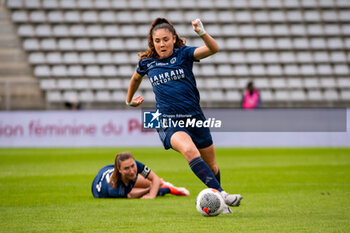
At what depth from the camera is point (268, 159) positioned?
48.7ft

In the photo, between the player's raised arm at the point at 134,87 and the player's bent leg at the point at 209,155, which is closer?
the player's bent leg at the point at 209,155

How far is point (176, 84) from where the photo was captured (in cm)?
617

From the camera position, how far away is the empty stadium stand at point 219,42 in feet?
84.7

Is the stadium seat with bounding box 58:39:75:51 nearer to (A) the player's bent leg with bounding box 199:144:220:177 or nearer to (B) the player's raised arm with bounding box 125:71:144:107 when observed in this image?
(B) the player's raised arm with bounding box 125:71:144:107

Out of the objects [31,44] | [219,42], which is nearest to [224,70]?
[219,42]

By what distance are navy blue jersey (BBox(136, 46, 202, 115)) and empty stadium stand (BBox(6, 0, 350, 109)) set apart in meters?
18.5

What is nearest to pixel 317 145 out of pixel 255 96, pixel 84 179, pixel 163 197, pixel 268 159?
pixel 255 96

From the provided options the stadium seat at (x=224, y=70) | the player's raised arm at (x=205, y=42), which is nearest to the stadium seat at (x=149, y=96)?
the stadium seat at (x=224, y=70)

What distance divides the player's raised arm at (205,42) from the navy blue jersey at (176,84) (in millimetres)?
128

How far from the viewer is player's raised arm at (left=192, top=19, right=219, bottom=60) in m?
5.52

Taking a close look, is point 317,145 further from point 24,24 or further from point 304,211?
point 24,24

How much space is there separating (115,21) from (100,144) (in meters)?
9.67

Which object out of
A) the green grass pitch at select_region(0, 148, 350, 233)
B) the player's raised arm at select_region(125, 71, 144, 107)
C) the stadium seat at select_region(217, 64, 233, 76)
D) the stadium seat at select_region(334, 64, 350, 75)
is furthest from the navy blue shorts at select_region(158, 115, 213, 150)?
the stadium seat at select_region(334, 64, 350, 75)

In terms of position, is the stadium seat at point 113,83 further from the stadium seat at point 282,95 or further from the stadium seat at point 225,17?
Result: the stadium seat at point 282,95
